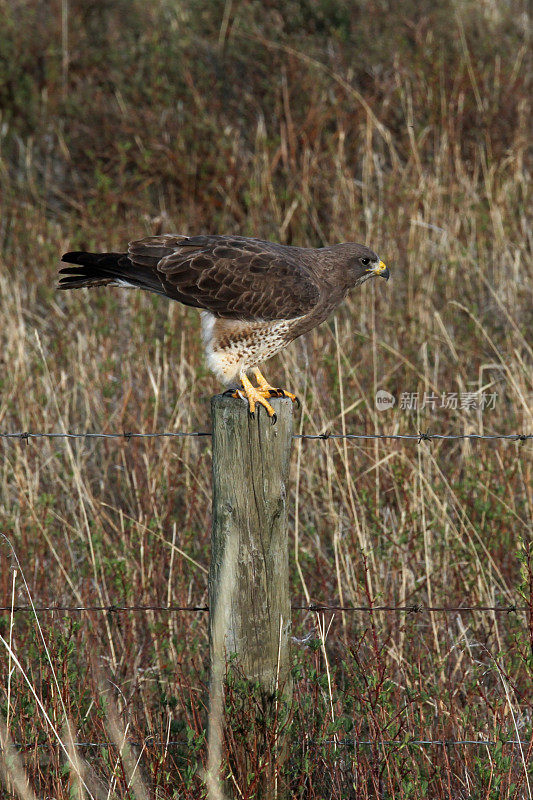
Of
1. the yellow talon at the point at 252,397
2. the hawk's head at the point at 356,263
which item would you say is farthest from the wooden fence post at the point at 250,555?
the hawk's head at the point at 356,263

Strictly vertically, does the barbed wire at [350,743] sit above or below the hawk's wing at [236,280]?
below

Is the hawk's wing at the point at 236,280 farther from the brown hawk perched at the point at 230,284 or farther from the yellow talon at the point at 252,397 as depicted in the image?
the yellow talon at the point at 252,397

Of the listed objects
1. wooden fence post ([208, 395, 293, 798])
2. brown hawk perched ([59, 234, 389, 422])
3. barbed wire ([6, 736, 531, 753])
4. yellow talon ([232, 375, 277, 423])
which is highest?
brown hawk perched ([59, 234, 389, 422])

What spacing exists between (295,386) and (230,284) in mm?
1559

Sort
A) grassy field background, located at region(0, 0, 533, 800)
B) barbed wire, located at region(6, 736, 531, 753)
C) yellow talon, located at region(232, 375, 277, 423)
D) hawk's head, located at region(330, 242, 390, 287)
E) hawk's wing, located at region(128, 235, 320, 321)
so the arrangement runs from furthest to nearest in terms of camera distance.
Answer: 1. hawk's head, located at region(330, 242, 390, 287)
2. hawk's wing, located at region(128, 235, 320, 321)
3. grassy field background, located at region(0, 0, 533, 800)
4. yellow talon, located at region(232, 375, 277, 423)
5. barbed wire, located at region(6, 736, 531, 753)

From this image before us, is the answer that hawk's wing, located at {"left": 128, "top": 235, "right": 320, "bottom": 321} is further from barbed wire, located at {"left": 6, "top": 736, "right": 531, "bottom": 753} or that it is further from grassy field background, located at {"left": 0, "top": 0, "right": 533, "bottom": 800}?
barbed wire, located at {"left": 6, "top": 736, "right": 531, "bottom": 753}

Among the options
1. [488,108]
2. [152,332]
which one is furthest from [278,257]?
[488,108]

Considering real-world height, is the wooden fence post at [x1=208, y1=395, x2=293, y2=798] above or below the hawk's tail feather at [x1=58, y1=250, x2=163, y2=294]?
below

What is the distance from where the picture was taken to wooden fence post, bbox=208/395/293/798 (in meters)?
2.69

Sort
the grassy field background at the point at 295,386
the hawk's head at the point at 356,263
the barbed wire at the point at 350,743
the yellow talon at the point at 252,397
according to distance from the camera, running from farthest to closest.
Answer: the hawk's head at the point at 356,263 < the grassy field background at the point at 295,386 < the yellow talon at the point at 252,397 < the barbed wire at the point at 350,743

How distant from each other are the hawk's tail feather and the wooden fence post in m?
0.98

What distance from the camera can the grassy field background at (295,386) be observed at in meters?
2.92

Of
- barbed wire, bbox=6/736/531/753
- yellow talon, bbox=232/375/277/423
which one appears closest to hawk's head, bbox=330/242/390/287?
yellow talon, bbox=232/375/277/423

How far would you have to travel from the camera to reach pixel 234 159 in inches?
304
